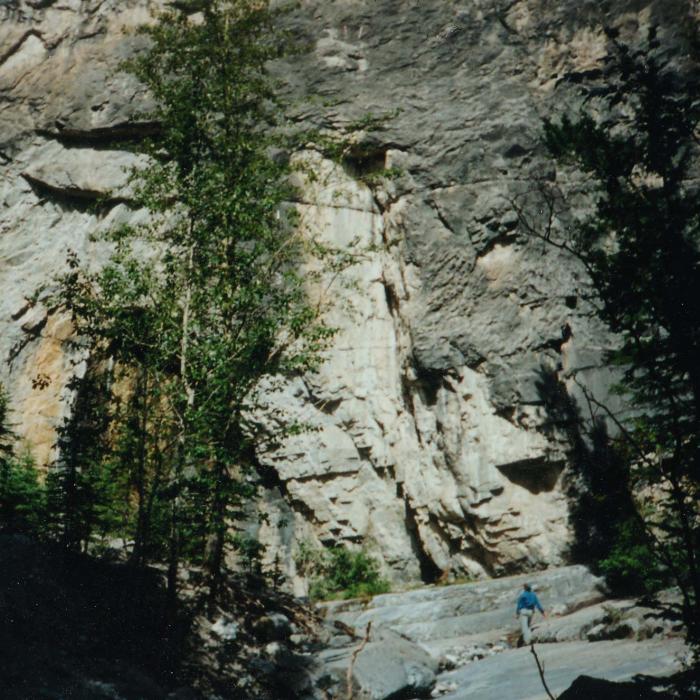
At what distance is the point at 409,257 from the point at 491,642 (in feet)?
36.3

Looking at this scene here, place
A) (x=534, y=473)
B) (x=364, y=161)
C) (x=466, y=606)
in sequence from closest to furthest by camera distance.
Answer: (x=466, y=606), (x=534, y=473), (x=364, y=161)

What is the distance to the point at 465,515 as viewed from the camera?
1695 cm

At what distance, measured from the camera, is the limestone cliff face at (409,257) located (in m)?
17.0

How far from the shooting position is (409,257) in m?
19.3

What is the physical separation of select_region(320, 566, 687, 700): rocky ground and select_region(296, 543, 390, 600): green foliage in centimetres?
189

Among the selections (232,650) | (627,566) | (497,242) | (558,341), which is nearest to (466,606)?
(627,566)

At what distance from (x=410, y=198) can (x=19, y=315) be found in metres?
13.9

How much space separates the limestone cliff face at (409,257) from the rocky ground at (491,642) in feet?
8.53

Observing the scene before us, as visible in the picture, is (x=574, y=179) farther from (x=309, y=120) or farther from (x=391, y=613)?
(x=391, y=613)

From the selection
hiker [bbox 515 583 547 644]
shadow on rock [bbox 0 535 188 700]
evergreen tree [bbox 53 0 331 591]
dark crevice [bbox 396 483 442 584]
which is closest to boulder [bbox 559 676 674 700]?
shadow on rock [bbox 0 535 188 700]

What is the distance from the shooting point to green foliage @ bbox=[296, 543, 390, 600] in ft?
56.1

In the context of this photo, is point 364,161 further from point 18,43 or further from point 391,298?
point 18,43

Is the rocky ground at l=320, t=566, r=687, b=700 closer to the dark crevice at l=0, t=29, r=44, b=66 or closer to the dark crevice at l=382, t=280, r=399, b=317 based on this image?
the dark crevice at l=382, t=280, r=399, b=317

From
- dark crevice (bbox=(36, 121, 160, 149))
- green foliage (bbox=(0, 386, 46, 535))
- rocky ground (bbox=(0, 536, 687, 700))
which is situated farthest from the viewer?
dark crevice (bbox=(36, 121, 160, 149))
